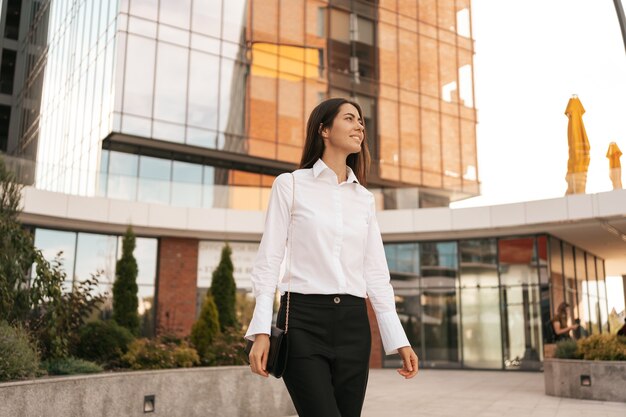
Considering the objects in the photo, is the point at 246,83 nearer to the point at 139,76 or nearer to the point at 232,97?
the point at 232,97

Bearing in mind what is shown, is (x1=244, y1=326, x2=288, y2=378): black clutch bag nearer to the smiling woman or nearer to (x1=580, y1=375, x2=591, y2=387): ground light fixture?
the smiling woman

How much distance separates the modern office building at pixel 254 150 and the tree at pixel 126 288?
1260 mm

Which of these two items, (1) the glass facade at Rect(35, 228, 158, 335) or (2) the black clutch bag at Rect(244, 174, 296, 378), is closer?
(2) the black clutch bag at Rect(244, 174, 296, 378)

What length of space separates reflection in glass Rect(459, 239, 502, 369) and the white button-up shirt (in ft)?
68.3

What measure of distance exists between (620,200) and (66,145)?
70.6 ft

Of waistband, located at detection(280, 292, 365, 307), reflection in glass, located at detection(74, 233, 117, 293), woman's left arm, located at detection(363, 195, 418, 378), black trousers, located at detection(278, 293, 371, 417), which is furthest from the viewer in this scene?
reflection in glass, located at detection(74, 233, 117, 293)

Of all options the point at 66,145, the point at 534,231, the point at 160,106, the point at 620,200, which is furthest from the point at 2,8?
the point at 620,200

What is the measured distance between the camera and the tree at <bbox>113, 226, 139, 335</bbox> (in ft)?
67.3

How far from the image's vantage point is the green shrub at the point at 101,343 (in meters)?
11.9

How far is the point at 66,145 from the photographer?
28.0m

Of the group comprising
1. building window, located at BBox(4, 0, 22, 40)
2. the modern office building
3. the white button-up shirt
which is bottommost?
the white button-up shirt

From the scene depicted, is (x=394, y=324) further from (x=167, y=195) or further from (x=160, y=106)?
(x=160, y=106)

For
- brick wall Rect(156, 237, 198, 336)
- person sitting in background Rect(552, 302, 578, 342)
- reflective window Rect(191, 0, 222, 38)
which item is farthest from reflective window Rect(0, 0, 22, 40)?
person sitting in background Rect(552, 302, 578, 342)

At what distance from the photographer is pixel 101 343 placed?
39.2ft
